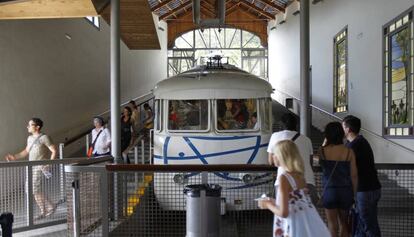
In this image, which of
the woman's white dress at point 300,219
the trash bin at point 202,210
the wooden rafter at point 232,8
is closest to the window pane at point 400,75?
the trash bin at point 202,210

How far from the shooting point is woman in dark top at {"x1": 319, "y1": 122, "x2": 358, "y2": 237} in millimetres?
4695

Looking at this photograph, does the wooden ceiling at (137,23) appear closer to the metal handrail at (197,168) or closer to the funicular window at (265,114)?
the funicular window at (265,114)

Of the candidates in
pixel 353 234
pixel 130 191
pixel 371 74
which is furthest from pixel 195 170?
pixel 371 74

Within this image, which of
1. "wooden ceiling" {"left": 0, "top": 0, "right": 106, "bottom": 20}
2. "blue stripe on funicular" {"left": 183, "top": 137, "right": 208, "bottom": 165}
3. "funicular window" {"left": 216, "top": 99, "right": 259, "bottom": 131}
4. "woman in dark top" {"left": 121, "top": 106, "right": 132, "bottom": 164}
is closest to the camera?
"blue stripe on funicular" {"left": 183, "top": 137, "right": 208, "bottom": 165}

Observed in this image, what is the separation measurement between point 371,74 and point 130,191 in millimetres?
7881

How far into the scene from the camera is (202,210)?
4953 millimetres

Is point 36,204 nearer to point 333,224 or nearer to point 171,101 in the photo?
point 171,101

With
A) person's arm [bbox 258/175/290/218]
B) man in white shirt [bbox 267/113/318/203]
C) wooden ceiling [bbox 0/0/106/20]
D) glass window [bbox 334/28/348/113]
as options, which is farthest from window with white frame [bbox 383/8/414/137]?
person's arm [bbox 258/175/290/218]

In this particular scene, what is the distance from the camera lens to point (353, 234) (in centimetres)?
513

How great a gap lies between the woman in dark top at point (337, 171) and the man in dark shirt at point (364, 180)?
0.26 m

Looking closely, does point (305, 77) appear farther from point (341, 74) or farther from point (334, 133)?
point (341, 74)

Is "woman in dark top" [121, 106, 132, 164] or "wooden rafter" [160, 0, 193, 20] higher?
"wooden rafter" [160, 0, 193, 20]

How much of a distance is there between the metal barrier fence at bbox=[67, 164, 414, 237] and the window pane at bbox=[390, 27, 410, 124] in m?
4.38

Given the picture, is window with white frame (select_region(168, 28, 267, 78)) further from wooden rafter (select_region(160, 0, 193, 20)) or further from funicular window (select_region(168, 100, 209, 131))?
funicular window (select_region(168, 100, 209, 131))
